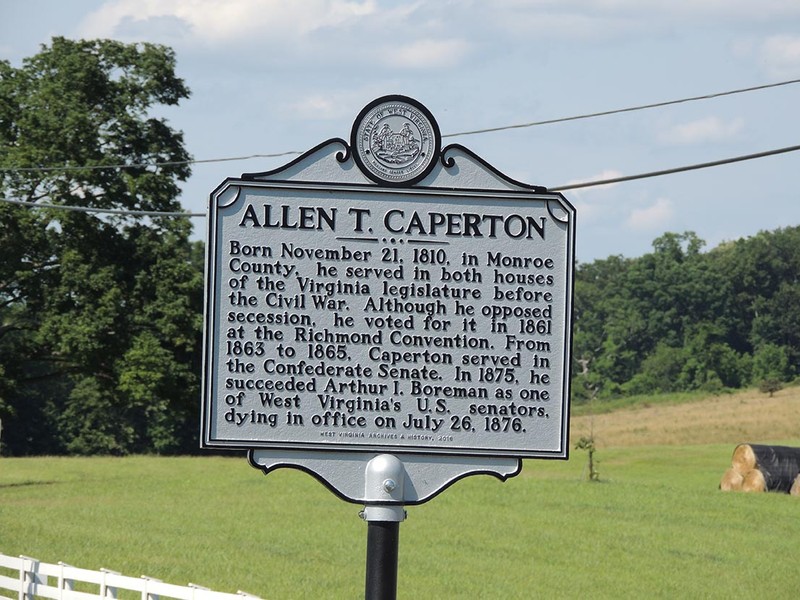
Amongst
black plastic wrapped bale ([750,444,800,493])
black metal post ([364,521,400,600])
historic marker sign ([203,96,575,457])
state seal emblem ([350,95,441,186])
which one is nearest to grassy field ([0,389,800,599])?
black plastic wrapped bale ([750,444,800,493])

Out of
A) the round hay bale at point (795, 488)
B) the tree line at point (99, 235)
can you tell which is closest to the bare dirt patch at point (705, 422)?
the round hay bale at point (795, 488)

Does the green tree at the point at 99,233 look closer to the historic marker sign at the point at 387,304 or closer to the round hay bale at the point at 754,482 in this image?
the round hay bale at the point at 754,482

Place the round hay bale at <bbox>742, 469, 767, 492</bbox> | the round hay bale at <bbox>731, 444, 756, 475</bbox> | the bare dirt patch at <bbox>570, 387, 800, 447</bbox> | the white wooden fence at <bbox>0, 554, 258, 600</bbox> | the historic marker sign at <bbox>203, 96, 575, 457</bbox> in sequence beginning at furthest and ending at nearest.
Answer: the bare dirt patch at <bbox>570, 387, 800, 447</bbox>, the round hay bale at <bbox>731, 444, 756, 475</bbox>, the round hay bale at <bbox>742, 469, 767, 492</bbox>, the white wooden fence at <bbox>0, 554, 258, 600</bbox>, the historic marker sign at <bbox>203, 96, 575, 457</bbox>

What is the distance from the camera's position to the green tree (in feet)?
145

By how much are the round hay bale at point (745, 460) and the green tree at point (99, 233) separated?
18995 mm

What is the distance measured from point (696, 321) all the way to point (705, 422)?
156 feet

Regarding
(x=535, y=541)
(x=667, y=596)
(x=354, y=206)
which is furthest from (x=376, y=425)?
(x=535, y=541)

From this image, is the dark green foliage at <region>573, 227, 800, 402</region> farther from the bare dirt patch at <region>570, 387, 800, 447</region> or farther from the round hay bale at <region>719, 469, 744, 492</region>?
the round hay bale at <region>719, 469, 744, 492</region>

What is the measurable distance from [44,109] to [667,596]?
3183 cm

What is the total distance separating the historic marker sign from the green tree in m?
36.6

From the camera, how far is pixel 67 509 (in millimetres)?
33500

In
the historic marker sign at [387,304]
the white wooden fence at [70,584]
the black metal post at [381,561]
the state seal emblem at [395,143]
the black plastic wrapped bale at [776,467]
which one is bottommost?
the black plastic wrapped bale at [776,467]

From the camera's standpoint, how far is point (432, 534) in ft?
93.9

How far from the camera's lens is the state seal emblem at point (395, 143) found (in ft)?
26.8
